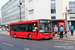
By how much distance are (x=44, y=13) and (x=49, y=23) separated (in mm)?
22166

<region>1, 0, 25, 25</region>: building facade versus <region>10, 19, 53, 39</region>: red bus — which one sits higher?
<region>1, 0, 25, 25</region>: building facade

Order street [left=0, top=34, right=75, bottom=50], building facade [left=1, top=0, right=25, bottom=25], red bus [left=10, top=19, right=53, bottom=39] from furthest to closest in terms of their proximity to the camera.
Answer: building facade [left=1, top=0, right=25, bottom=25] → red bus [left=10, top=19, right=53, bottom=39] → street [left=0, top=34, right=75, bottom=50]

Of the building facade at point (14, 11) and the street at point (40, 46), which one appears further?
the building facade at point (14, 11)

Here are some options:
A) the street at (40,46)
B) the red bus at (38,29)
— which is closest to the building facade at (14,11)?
the red bus at (38,29)

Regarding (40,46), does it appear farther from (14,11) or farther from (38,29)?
(14,11)

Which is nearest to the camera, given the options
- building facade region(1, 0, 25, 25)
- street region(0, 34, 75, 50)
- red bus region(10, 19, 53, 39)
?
street region(0, 34, 75, 50)

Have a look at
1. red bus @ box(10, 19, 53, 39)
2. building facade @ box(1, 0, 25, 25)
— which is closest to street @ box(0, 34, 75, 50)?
red bus @ box(10, 19, 53, 39)

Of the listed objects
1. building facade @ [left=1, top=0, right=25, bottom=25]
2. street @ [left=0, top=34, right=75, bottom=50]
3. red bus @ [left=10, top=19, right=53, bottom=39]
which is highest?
building facade @ [left=1, top=0, right=25, bottom=25]

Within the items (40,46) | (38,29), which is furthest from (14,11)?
(40,46)

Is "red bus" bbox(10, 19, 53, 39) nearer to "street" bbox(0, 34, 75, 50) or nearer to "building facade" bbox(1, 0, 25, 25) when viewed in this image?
"street" bbox(0, 34, 75, 50)

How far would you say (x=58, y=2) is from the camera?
1495 inches

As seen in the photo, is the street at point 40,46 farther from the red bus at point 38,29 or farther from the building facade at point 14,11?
the building facade at point 14,11

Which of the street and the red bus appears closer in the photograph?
the street

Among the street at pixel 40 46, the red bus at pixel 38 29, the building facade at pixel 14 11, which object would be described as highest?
the building facade at pixel 14 11
